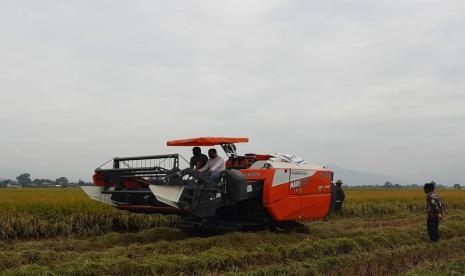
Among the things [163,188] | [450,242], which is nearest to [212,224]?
[163,188]

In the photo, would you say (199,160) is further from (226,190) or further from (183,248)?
(183,248)

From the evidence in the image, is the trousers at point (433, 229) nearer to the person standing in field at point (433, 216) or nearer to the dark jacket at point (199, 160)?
the person standing in field at point (433, 216)

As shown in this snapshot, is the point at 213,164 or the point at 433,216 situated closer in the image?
the point at 213,164

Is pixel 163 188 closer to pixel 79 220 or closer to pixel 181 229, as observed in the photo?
pixel 181 229

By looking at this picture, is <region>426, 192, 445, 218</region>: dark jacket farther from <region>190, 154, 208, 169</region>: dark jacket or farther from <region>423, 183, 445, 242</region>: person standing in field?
<region>190, 154, 208, 169</region>: dark jacket

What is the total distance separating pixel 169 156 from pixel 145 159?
28.0 inches

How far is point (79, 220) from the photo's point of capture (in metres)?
11.0

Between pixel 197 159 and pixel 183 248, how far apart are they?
8.75ft

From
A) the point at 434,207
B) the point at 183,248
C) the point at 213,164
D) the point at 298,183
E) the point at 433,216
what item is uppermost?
the point at 213,164

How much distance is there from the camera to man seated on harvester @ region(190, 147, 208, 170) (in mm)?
9914

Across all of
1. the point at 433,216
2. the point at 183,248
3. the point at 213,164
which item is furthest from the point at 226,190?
the point at 433,216

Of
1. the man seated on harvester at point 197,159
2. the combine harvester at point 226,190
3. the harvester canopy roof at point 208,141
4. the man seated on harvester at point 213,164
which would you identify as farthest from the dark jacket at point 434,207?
the man seated on harvester at point 197,159

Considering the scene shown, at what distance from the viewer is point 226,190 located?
898cm

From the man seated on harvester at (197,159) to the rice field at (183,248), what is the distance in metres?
1.43
